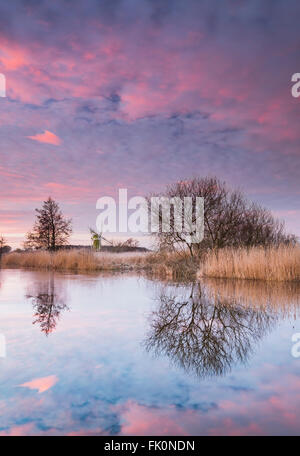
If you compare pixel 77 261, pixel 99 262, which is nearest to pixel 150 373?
pixel 99 262

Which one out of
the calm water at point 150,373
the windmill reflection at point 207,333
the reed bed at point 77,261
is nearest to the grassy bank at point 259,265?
the windmill reflection at point 207,333

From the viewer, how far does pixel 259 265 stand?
1155 cm

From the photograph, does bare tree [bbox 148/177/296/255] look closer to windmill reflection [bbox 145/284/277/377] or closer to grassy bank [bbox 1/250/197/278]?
grassy bank [bbox 1/250/197/278]

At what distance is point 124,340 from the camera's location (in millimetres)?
3914

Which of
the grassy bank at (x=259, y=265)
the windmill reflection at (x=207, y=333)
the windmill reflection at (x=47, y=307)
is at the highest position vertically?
the grassy bank at (x=259, y=265)

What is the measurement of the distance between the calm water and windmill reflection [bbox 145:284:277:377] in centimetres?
1

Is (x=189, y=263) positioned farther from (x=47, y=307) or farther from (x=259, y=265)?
(x=47, y=307)

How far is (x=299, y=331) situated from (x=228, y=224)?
454 inches

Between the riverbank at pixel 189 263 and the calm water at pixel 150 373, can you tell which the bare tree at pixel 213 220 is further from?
the calm water at pixel 150 373

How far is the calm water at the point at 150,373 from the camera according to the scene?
2064 mm

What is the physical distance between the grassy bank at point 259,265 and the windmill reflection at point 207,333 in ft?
17.3

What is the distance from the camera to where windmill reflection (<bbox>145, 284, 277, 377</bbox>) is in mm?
3180

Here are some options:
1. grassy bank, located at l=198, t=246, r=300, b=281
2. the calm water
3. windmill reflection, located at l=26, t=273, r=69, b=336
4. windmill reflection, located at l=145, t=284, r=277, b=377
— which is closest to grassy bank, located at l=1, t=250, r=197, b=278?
grassy bank, located at l=198, t=246, r=300, b=281

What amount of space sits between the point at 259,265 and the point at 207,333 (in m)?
8.05
